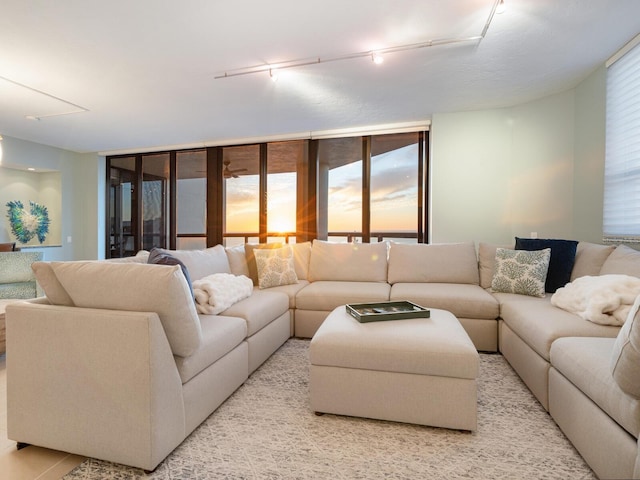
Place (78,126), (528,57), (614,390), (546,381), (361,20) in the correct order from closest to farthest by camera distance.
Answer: (614,390), (546,381), (361,20), (528,57), (78,126)

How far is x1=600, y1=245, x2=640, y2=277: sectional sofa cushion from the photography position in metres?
2.13

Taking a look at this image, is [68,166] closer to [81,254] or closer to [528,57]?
[81,254]

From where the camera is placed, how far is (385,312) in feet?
6.82

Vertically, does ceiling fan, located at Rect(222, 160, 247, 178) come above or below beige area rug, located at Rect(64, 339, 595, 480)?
above

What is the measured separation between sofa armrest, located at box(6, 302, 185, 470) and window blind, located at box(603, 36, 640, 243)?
11.4 feet

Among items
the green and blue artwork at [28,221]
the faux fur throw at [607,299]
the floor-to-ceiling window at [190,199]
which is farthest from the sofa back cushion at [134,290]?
the green and blue artwork at [28,221]

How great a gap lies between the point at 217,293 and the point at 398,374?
1361 mm

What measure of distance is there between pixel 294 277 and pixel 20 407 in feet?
7.69

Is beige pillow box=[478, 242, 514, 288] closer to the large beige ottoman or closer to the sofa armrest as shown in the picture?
the large beige ottoman

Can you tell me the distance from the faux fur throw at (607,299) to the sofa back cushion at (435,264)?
1250 millimetres

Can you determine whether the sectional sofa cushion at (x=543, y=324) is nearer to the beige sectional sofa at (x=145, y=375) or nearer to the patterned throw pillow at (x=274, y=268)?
the beige sectional sofa at (x=145, y=375)

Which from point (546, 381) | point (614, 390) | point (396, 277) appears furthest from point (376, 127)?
point (614, 390)

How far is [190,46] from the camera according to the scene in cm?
256

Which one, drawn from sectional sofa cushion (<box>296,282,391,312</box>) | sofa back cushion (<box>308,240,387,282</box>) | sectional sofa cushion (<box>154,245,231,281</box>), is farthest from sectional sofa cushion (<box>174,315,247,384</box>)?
sofa back cushion (<box>308,240,387,282</box>)
